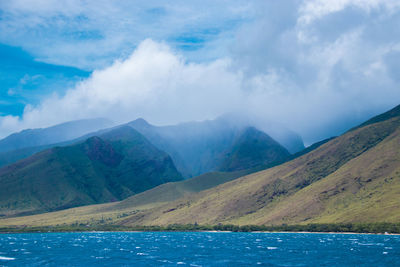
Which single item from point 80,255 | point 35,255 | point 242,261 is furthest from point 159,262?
point 35,255

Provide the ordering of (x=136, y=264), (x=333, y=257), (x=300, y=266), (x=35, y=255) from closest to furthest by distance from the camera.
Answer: (x=300, y=266), (x=136, y=264), (x=333, y=257), (x=35, y=255)

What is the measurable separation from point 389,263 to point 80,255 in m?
116

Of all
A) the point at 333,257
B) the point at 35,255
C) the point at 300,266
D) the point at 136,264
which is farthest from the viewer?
the point at 35,255

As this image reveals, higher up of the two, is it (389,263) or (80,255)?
(80,255)

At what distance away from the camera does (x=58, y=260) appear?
17475 cm

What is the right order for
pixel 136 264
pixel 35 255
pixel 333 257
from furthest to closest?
pixel 35 255 → pixel 333 257 → pixel 136 264

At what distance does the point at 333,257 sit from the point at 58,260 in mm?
98497

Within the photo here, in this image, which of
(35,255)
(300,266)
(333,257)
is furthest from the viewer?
(35,255)

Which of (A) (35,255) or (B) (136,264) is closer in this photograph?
(B) (136,264)

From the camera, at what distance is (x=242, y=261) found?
166 meters

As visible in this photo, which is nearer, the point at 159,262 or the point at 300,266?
the point at 300,266

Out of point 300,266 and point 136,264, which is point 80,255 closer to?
point 136,264

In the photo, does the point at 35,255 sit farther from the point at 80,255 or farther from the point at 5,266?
the point at 5,266

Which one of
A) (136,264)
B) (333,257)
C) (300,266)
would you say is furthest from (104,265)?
(333,257)
